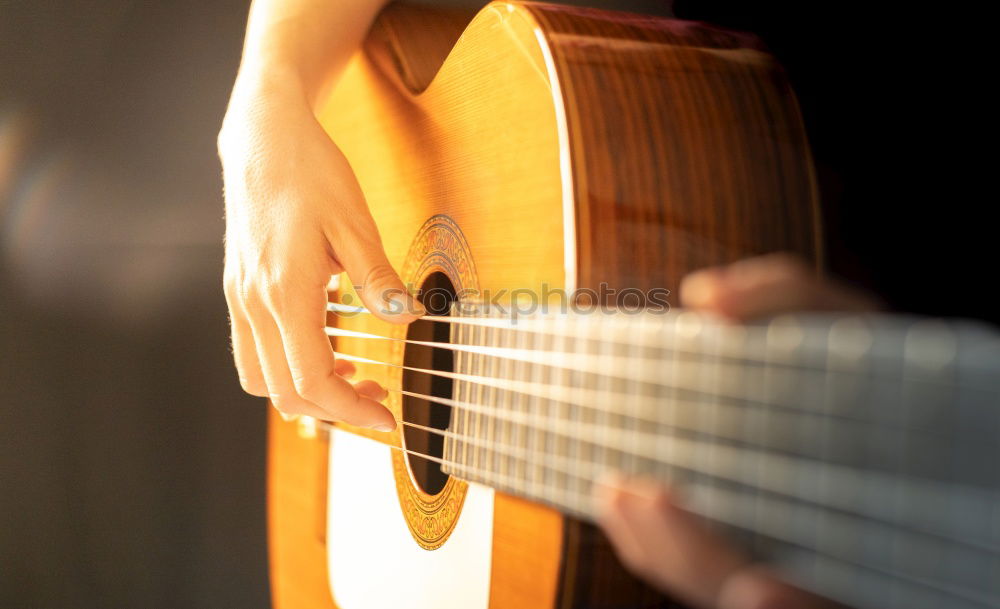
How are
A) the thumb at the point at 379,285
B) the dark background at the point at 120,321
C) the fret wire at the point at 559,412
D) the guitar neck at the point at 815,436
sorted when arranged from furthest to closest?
the dark background at the point at 120,321 < the thumb at the point at 379,285 < the fret wire at the point at 559,412 < the guitar neck at the point at 815,436

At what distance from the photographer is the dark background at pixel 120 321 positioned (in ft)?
4.25

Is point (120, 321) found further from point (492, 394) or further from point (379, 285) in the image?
point (492, 394)

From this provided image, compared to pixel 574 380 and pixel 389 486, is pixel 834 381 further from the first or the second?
pixel 389 486

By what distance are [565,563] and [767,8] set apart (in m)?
0.41

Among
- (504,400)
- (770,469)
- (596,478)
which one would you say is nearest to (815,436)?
(770,469)

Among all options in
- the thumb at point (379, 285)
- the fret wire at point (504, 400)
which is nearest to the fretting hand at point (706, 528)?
the fret wire at point (504, 400)

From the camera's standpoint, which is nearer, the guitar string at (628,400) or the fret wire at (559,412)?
the guitar string at (628,400)

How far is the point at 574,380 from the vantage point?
44 centimetres

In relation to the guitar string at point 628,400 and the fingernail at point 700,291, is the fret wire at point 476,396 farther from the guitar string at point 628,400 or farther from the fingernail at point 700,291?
the fingernail at point 700,291

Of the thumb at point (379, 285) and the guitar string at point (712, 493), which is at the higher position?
the thumb at point (379, 285)

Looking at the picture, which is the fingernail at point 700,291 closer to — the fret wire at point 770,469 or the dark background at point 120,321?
the fret wire at point 770,469

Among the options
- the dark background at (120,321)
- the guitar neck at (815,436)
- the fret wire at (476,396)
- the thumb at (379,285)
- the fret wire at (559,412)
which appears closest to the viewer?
the guitar neck at (815,436)

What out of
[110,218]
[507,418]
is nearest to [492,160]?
[507,418]

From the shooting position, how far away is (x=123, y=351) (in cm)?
132
